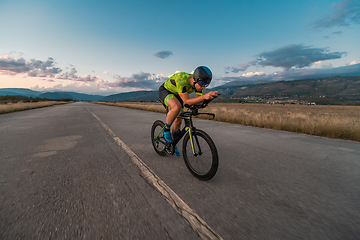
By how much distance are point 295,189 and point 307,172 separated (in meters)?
0.87

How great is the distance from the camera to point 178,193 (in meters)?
2.25

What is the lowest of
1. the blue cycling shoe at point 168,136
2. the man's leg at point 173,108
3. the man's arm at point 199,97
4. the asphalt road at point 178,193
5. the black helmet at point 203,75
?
the asphalt road at point 178,193

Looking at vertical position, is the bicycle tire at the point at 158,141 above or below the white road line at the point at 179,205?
above

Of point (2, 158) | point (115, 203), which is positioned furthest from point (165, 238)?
point (2, 158)

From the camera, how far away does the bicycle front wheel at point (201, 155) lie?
248 cm

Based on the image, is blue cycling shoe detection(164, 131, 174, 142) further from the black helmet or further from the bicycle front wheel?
the black helmet

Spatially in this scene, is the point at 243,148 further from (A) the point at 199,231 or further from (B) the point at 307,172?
(A) the point at 199,231

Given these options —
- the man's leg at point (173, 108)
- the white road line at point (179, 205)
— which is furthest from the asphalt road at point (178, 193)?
the man's leg at point (173, 108)

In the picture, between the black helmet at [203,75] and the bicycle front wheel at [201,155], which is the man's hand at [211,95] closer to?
the black helmet at [203,75]

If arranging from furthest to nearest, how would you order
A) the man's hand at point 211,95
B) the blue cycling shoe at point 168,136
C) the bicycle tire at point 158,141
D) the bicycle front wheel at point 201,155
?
the bicycle tire at point 158,141 → the blue cycling shoe at point 168,136 → the bicycle front wheel at point 201,155 → the man's hand at point 211,95

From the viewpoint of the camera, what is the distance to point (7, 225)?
1.62 m

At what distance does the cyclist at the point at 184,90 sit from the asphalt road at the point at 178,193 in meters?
1.02

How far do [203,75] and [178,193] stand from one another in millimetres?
1857

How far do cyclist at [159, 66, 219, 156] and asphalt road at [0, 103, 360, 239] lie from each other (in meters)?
1.02
